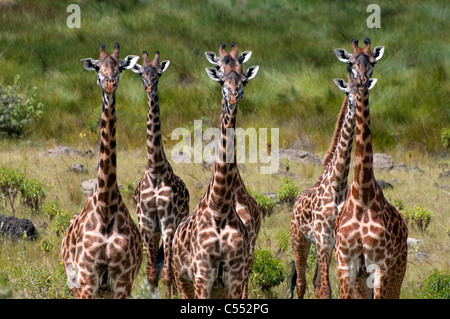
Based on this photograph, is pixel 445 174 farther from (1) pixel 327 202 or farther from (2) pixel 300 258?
(1) pixel 327 202

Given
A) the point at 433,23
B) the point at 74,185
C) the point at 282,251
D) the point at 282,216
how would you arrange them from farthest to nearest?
1. the point at 433,23
2. the point at 74,185
3. the point at 282,216
4. the point at 282,251

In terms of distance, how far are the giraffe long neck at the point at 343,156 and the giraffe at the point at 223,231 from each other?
1.46 m

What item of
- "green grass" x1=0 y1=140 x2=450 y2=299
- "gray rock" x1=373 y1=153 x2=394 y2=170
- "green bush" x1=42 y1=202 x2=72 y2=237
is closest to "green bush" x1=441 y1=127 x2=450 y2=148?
"green grass" x1=0 y1=140 x2=450 y2=299

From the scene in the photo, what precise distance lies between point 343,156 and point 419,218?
349 cm

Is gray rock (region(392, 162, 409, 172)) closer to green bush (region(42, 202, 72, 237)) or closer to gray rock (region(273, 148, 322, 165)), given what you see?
gray rock (region(273, 148, 322, 165))

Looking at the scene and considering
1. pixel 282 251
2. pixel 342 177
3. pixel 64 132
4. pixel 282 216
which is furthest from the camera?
pixel 64 132

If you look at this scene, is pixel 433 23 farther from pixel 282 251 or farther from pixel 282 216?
pixel 282 251

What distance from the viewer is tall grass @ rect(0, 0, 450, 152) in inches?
653

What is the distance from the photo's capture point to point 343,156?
7191mm

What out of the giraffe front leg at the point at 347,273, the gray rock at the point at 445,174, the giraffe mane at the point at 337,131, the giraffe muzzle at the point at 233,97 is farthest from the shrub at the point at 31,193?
the gray rock at the point at 445,174

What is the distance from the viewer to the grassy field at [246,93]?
32.5 feet
